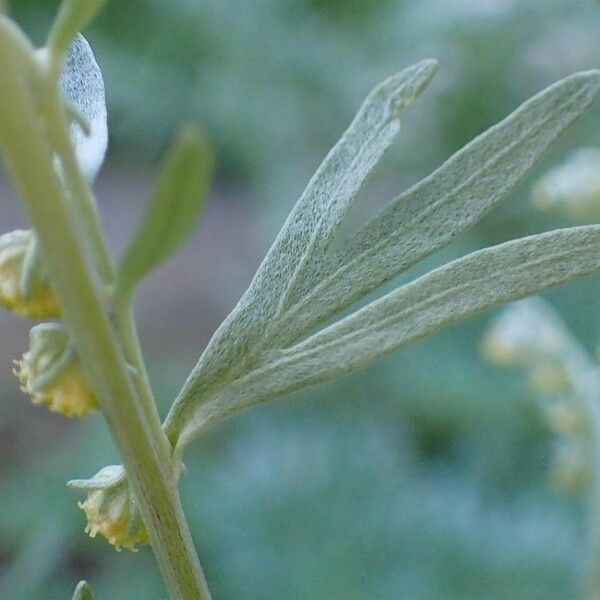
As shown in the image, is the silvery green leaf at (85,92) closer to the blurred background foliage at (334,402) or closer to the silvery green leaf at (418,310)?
the silvery green leaf at (418,310)

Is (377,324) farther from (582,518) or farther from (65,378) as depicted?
(582,518)

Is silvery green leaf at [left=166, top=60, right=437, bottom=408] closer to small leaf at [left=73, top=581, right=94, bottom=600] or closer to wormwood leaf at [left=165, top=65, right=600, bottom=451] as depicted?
wormwood leaf at [left=165, top=65, right=600, bottom=451]

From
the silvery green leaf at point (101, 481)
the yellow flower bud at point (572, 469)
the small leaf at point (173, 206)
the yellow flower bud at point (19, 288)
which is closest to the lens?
the small leaf at point (173, 206)

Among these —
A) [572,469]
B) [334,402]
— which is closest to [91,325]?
[572,469]

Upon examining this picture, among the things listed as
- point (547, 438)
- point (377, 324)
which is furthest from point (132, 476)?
point (547, 438)

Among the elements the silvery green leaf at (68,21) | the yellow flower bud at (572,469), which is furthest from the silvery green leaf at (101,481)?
the yellow flower bud at (572,469)

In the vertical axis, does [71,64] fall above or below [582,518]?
above
